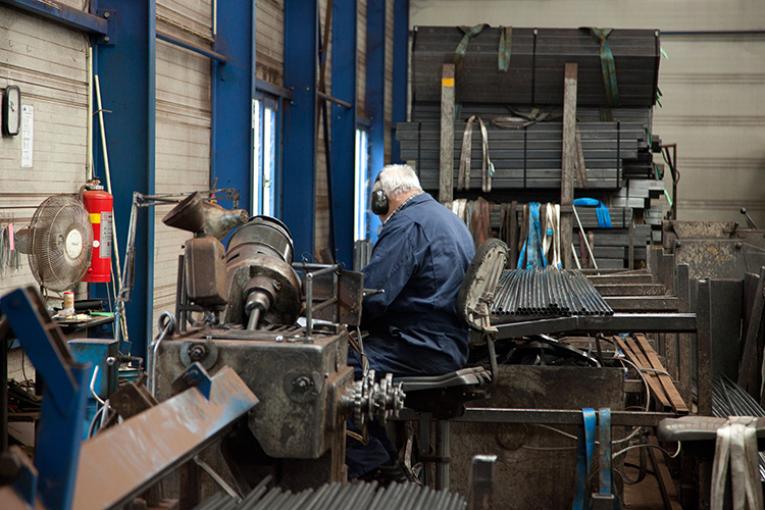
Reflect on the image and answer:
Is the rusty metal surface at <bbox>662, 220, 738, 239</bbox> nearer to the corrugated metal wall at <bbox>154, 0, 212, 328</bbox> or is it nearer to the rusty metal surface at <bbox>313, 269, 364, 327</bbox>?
the corrugated metal wall at <bbox>154, 0, 212, 328</bbox>

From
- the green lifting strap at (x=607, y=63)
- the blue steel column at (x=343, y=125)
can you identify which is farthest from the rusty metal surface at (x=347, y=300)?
the blue steel column at (x=343, y=125)

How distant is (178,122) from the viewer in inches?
259

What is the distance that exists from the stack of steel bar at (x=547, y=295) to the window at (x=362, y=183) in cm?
617

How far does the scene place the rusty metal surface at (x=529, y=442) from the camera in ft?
15.7

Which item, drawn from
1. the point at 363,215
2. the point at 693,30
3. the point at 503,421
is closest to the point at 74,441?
the point at 503,421

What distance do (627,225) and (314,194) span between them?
2710mm

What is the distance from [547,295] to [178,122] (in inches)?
110

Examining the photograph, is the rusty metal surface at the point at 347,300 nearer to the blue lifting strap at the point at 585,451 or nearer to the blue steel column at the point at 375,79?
the blue lifting strap at the point at 585,451

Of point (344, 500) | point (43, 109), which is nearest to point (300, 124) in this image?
point (43, 109)

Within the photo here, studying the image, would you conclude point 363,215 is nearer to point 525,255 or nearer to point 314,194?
point 314,194

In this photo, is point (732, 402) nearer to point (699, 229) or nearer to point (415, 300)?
point (415, 300)

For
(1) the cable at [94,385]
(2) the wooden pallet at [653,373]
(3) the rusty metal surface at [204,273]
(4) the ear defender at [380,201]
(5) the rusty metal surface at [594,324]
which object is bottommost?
(2) the wooden pallet at [653,373]

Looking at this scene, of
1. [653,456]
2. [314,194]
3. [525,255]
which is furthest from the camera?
[314,194]

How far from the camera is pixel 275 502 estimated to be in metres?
2.21
